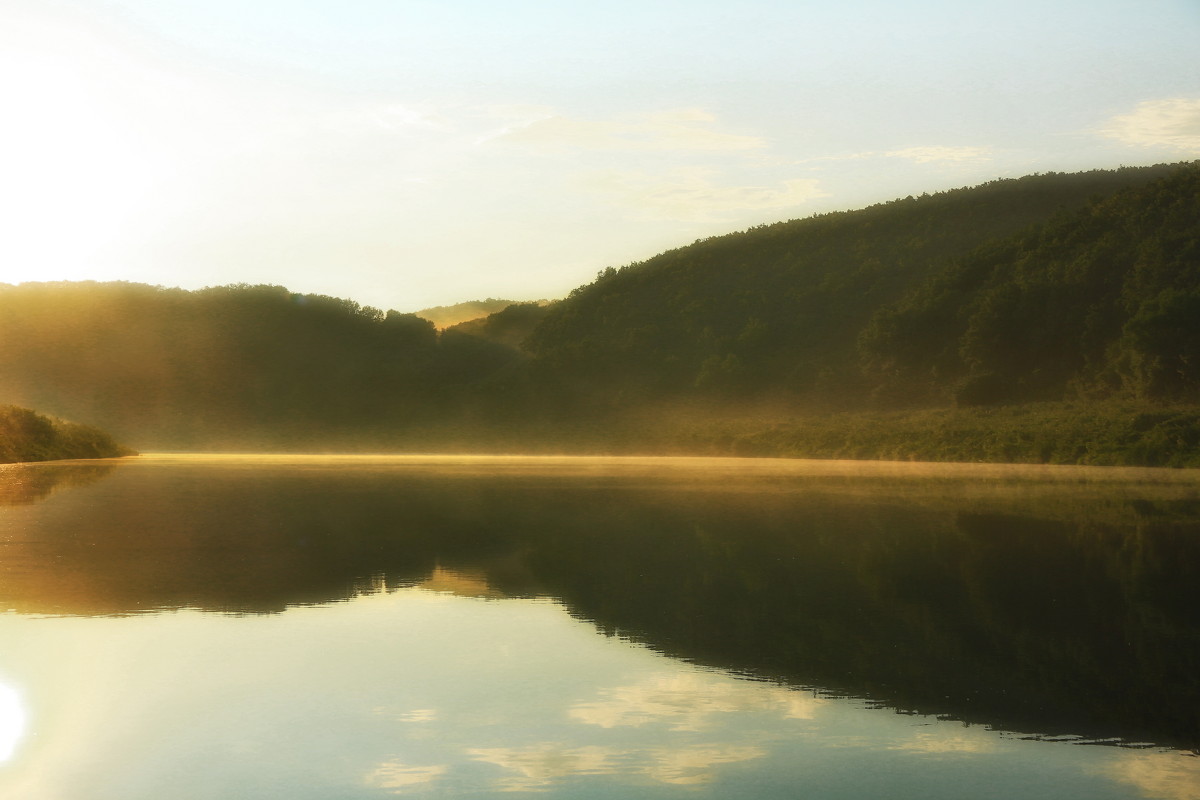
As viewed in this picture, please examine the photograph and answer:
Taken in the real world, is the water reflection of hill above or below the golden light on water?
below

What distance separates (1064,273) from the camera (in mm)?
69188

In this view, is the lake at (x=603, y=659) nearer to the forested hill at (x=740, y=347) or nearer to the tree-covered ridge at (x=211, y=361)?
the forested hill at (x=740, y=347)

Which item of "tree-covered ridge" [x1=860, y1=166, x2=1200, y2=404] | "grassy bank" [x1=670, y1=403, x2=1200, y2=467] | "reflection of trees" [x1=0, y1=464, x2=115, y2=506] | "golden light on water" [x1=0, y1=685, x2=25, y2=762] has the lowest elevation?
"grassy bank" [x1=670, y1=403, x2=1200, y2=467]

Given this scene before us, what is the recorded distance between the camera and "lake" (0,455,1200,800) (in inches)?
260

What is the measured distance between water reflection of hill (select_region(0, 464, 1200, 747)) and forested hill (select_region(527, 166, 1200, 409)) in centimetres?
4047

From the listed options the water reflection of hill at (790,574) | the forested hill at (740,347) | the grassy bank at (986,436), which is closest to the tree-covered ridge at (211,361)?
the forested hill at (740,347)

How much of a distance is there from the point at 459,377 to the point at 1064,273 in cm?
4685

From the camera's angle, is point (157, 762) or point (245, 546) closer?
point (157, 762)

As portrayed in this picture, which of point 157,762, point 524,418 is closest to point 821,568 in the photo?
point 157,762

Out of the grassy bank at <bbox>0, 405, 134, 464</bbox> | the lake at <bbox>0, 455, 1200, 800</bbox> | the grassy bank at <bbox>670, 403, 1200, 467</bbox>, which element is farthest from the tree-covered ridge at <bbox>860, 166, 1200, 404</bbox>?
the grassy bank at <bbox>0, 405, 134, 464</bbox>

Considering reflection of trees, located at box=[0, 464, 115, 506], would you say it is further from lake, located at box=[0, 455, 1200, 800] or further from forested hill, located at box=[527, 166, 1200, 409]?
forested hill, located at box=[527, 166, 1200, 409]

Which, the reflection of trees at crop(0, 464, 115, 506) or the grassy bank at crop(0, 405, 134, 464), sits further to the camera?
the grassy bank at crop(0, 405, 134, 464)

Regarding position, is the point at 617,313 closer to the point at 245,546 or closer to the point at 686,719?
the point at 245,546

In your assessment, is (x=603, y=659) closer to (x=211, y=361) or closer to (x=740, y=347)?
(x=740, y=347)
